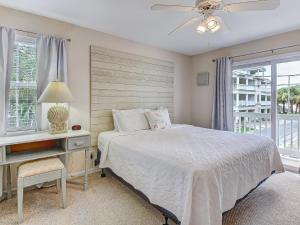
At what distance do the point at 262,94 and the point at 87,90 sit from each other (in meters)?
3.40

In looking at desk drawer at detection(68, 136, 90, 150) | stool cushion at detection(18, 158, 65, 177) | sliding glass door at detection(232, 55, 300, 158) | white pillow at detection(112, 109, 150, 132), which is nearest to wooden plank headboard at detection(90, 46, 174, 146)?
white pillow at detection(112, 109, 150, 132)

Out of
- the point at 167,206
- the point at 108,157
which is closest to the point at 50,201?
the point at 108,157

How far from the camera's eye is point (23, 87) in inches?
96.5

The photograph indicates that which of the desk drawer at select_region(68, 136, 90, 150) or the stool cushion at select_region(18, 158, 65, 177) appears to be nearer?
the stool cushion at select_region(18, 158, 65, 177)

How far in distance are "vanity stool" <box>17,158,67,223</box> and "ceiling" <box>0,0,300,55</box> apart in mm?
1942

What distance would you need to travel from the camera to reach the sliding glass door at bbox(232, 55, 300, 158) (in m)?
3.34

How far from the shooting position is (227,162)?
169 cm

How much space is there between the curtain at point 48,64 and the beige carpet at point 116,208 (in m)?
1.01

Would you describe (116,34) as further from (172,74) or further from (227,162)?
(227,162)

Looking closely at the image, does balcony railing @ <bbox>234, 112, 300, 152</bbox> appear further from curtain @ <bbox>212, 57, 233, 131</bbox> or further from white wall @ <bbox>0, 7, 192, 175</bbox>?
white wall @ <bbox>0, 7, 192, 175</bbox>

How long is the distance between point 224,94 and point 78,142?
3073 millimetres

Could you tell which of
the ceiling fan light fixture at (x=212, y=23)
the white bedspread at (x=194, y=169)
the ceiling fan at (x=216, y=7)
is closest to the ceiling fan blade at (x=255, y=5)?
the ceiling fan at (x=216, y=7)

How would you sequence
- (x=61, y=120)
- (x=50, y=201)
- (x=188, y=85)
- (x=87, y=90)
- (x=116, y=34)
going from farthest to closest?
(x=188, y=85) → (x=116, y=34) → (x=87, y=90) → (x=61, y=120) → (x=50, y=201)

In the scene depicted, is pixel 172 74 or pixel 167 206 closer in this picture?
pixel 167 206
